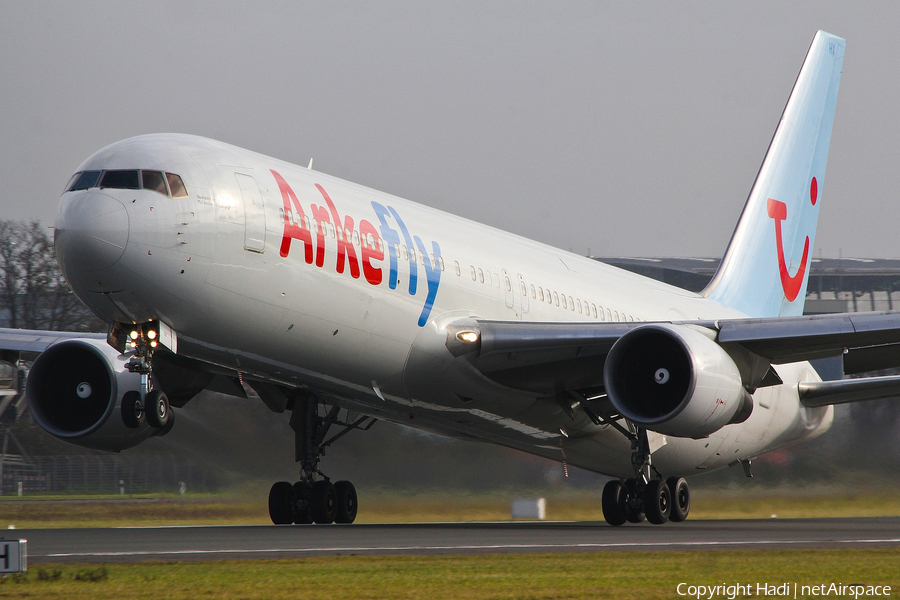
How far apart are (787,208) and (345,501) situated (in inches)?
548

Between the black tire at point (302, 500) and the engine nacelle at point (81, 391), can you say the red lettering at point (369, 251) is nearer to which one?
the engine nacelle at point (81, 391)

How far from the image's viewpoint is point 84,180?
12.8 metres

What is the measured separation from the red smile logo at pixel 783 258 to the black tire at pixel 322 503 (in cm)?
1329

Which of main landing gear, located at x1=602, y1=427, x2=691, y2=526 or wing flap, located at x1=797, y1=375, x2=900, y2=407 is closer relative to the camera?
main landing gear, located at x1=602, y1=427, x2=691, y2=526

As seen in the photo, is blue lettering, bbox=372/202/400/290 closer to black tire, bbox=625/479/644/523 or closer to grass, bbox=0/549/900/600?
grass, bbox=0/549/900/600

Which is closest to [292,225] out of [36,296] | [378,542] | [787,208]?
[378,542]

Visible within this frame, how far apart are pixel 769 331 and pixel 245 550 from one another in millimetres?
8485

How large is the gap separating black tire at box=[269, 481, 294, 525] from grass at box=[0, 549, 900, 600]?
845cm

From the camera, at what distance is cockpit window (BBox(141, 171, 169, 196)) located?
1280 centimetres

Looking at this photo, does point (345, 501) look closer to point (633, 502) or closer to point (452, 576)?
point (633, 502)

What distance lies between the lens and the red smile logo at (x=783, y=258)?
1031 inches

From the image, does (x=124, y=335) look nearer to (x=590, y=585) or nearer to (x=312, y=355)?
(x=312, y=355)

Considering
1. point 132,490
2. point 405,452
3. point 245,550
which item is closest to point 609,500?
point 405,452

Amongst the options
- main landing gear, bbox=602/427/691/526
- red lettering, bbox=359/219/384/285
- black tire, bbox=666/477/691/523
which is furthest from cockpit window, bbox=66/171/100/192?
black tire, bbox=666/477/691/523
